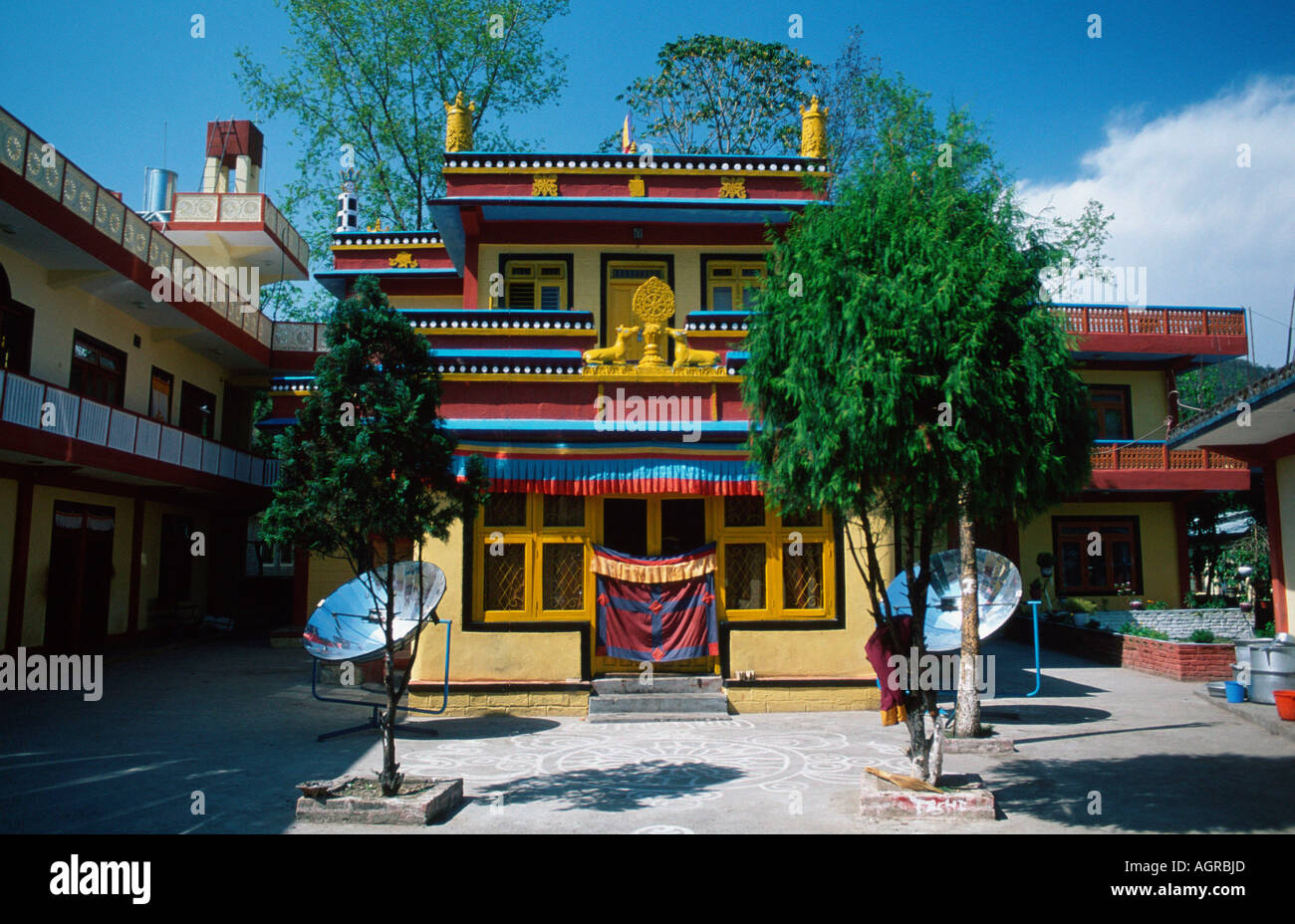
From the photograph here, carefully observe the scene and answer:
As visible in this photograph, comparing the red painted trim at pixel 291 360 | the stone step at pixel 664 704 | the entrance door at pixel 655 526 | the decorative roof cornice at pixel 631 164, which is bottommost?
the stone step at pixel 664 704

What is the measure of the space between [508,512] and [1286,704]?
11.0 m

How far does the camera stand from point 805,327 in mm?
7918

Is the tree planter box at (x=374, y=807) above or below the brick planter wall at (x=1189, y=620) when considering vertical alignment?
below

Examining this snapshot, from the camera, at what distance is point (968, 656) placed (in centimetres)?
1066

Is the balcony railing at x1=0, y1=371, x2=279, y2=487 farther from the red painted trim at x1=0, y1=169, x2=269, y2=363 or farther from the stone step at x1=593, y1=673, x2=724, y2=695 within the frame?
the stone step at x1=593, y1=673, x2=724, y2=695

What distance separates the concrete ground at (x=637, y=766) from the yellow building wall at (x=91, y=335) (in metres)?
7.80

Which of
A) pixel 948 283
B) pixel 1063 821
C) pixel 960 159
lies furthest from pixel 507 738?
pixel 960 159

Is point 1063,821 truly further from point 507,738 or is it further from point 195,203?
point 195,203

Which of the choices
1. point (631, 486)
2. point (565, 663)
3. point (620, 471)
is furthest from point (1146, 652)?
point (565, 663)

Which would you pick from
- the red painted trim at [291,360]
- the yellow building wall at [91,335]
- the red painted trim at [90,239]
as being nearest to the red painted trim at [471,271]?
the red painted trim at [90,239]

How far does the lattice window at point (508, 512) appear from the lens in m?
13.5

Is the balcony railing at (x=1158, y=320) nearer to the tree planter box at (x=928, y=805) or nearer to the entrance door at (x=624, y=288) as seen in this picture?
the entrance door at (x=624, y=288)

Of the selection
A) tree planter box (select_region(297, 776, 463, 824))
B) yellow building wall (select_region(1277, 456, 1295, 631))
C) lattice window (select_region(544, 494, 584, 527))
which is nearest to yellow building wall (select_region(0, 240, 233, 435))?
lattice window (select_region(544, 494, 584, 527))
